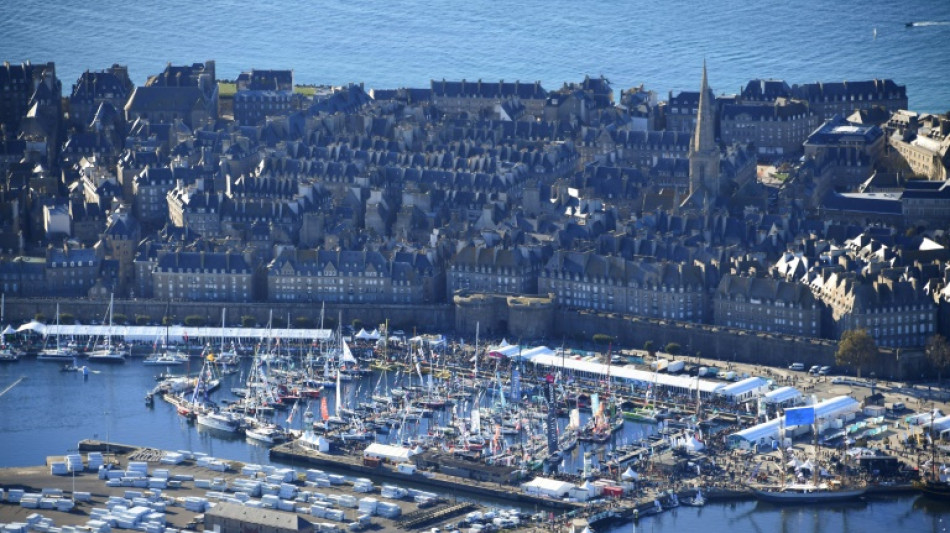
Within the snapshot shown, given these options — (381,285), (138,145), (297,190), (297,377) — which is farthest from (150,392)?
(138,145)

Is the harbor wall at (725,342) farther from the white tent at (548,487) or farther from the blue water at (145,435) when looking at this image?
the white tent at (548,487)

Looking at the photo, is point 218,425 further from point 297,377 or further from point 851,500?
point 851,500

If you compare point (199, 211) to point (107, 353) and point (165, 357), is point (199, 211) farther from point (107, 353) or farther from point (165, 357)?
point (165, 357)

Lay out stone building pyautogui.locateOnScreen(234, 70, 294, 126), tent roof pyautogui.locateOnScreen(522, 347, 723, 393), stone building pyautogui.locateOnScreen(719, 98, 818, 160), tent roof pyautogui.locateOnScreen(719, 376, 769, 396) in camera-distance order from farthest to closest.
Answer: stone building pyautogui.locateOnScreen(234, 70, 294, 126) < stone building pyautogui.locateOnScreen(719, 98, 818, 160) < tent roof pyautogui.locateOnScreen(522, 347, 723, 393) < tent roof pyautogui.locateOnScreen(719, 376, 769, 396)

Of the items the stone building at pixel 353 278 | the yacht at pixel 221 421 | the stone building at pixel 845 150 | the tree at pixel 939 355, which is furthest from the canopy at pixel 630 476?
the stone building at pixel 845 150

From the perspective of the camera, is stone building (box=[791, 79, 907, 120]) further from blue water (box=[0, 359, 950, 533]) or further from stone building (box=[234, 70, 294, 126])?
blue water (box=[0, 359, 950, 533])

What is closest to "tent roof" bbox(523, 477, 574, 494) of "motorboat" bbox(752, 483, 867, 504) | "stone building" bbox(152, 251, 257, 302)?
"motorboat" bbox(752, 483, 867, 504)

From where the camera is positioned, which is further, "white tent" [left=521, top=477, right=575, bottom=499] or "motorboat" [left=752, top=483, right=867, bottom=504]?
"motorboat" [left=752, top=483, right=867, bottom=504]
